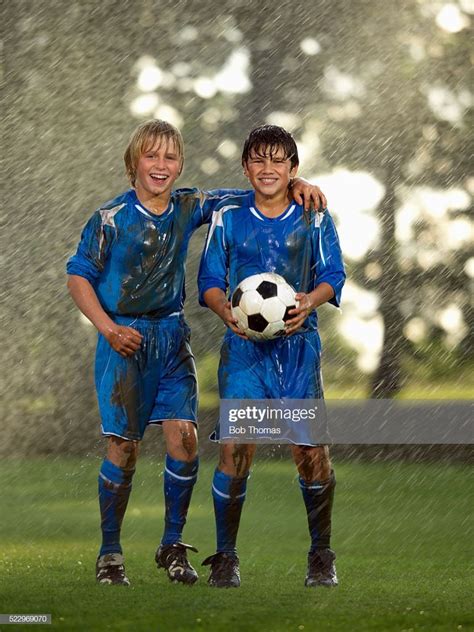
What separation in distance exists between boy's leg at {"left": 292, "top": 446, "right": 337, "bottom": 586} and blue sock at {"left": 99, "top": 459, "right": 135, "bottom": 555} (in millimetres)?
708

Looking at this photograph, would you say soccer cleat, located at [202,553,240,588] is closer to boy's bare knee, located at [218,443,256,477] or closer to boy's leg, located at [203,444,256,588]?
boy's leg, located at [203,444,256,588]

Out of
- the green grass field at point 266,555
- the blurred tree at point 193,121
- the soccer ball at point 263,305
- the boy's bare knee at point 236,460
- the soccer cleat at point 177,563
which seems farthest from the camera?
the blurred tree at point 193,121

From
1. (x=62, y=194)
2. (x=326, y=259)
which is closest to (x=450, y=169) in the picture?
(x=62, y=194)

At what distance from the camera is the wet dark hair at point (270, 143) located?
4.25 m

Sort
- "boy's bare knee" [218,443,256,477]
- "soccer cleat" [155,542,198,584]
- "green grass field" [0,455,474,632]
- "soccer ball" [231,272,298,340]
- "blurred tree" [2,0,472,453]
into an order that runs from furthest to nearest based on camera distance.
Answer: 1. "blurred tree" [2,0,472,453]
2. "soccer cleat" [155,542,198,584]
3. "boy's bare knee" [218,443,256,477]
4. "soccer ball" [231,272,298,340]
5. "green grass field" [0,455,474,632]

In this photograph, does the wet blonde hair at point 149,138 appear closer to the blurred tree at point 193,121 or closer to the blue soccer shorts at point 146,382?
the blue soccer shorts at point 146,382

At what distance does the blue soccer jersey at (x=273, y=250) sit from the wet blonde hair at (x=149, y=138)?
0.37m

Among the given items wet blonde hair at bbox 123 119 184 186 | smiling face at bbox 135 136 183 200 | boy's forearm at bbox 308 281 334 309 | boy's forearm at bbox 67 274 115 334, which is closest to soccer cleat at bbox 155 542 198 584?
boy's forearm at bbox 67 274 115 334

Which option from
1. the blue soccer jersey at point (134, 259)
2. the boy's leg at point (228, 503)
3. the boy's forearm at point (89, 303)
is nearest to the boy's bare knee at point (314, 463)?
the boy's leg at point (228, 503)

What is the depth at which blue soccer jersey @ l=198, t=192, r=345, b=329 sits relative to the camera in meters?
4.27

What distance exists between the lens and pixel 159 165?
4359 mm

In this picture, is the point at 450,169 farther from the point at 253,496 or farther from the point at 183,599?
the point at 183,599

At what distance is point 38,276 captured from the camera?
1102 cm

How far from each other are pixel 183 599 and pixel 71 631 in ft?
1.74
